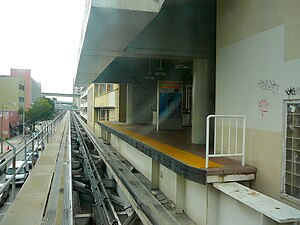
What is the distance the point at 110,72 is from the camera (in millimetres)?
12711

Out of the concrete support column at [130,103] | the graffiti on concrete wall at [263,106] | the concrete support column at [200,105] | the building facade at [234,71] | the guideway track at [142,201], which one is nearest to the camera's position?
the building facade at [234,71]

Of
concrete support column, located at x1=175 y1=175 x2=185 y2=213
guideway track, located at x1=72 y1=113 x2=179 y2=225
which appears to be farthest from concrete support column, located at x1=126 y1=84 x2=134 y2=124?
concrete support column, located at x1=175 y1=175 x2=185 y2=213

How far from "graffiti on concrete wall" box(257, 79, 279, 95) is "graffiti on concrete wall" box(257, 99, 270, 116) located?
0.17 metres

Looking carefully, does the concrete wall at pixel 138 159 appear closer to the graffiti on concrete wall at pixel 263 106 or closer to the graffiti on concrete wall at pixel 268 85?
the graffiti on concrete wall at pixel 263 106

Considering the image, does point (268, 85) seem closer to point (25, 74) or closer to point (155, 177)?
point (155, 177)

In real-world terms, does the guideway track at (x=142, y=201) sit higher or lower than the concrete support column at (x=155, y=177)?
lower

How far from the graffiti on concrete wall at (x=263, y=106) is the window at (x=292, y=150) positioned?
12.9 inches

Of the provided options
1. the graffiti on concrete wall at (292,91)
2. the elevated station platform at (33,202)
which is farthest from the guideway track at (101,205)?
the graffiti on concrete wall at (292,91)

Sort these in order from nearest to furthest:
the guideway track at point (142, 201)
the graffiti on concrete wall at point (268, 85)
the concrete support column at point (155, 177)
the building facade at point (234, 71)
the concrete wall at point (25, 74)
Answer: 1. the building facade at point (234, 71)
2. the graffiti on concrete wall at point (268, 85)
3. the guideway track at point (142, 201)
4. the concrete support column at point (155, 177)
5. the concrete wall at point (25, 74)

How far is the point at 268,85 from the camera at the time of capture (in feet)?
12.0

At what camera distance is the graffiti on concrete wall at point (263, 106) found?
367cm

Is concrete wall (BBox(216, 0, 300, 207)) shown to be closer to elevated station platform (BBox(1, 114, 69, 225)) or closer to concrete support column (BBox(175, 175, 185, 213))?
concrete support column (BBox(175, 175, 185, 213))

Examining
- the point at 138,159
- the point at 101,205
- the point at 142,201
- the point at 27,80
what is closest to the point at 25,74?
the point at 27,80

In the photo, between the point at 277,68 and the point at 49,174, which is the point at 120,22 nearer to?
the point at 277,68
